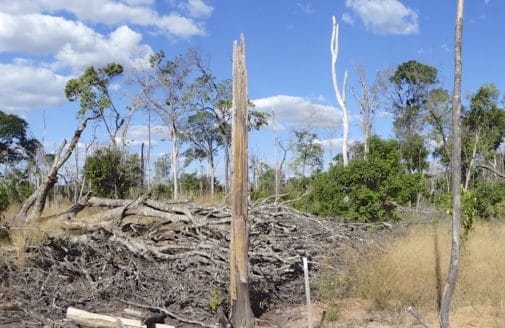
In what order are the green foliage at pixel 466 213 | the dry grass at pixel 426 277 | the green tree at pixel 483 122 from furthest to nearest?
the green tree at pixel 483 122, the green foliage at pixel 466 213, the dry grass at pixel 426 277

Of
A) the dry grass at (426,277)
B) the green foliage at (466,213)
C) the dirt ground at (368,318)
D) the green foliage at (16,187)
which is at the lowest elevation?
the dirt ground at (368,318)

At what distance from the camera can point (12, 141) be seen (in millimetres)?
37312

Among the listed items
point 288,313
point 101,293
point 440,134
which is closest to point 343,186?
point 288,313

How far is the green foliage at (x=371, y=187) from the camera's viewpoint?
40.3 ft

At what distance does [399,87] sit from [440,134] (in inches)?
209

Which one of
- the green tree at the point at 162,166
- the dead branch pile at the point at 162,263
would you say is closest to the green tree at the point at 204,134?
the green tree at the point at 162,166

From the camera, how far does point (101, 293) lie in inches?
317

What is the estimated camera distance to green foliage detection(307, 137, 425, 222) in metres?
→ 12.3

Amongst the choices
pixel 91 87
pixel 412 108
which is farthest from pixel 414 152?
pixel 91 87

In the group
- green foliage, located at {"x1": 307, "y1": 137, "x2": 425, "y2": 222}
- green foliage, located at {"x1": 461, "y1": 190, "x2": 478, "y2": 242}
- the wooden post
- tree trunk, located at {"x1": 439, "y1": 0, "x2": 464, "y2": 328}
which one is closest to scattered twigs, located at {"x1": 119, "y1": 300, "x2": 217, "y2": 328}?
the wooden post

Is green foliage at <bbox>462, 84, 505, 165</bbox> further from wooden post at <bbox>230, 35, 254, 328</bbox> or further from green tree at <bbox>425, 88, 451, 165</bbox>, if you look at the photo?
wooden post at <bbox>230, 35, 254, 328</bbox>

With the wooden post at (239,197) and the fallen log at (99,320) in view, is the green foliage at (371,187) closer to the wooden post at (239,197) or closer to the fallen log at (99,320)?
the wooden post at (239,197)

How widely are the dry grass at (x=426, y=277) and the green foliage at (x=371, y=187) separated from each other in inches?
141

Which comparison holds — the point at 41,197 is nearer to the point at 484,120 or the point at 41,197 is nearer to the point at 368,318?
the point at 368,318
